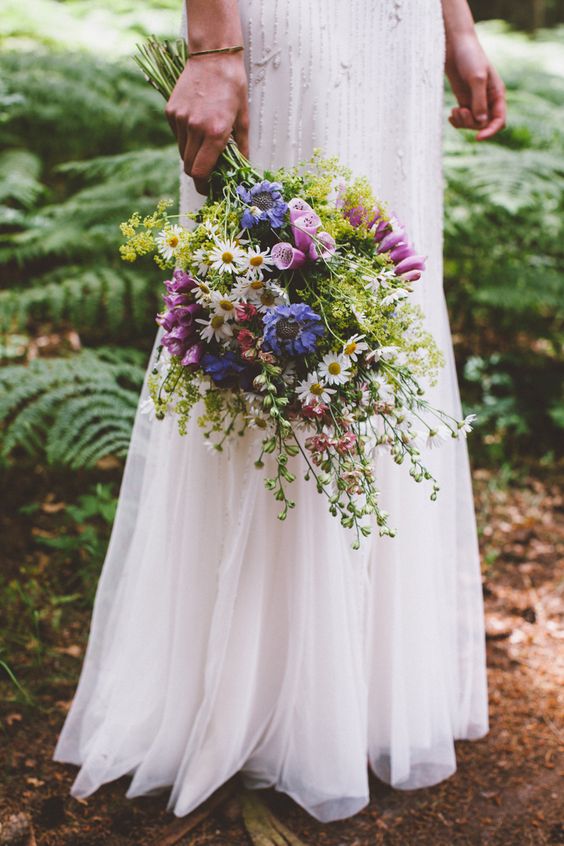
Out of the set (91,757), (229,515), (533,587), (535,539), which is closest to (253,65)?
(229,515)

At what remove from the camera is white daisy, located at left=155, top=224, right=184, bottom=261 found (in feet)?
3.88

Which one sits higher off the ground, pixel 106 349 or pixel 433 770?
pixel 106 349

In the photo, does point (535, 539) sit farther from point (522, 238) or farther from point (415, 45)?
point (415, 45)

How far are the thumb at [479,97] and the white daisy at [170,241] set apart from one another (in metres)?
1.00

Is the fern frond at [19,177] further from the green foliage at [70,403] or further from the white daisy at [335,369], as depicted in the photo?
the white daisy at [335,369]

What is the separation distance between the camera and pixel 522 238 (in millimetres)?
3900

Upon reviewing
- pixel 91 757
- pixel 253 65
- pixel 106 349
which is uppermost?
pixel 253 65

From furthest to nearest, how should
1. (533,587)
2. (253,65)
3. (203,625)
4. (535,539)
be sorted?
(535,539), (533,587), (203,625), (253,65)

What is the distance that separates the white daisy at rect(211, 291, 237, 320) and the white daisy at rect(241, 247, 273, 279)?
0.05 meters

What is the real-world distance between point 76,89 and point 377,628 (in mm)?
3382

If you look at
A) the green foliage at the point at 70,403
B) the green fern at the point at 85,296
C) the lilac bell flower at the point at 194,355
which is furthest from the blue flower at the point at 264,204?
the green fern at the point at 85,296

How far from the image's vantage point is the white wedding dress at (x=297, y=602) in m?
1.52

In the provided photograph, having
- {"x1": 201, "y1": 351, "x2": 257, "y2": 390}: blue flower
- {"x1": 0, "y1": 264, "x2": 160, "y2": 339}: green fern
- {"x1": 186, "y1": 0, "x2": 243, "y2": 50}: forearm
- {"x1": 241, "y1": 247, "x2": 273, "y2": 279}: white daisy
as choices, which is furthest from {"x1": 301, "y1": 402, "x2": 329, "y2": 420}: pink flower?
{"x1": 0, "y1": 264, "x2": 160, "y2": 339}: green fern

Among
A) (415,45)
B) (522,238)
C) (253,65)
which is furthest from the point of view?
(522,238)
